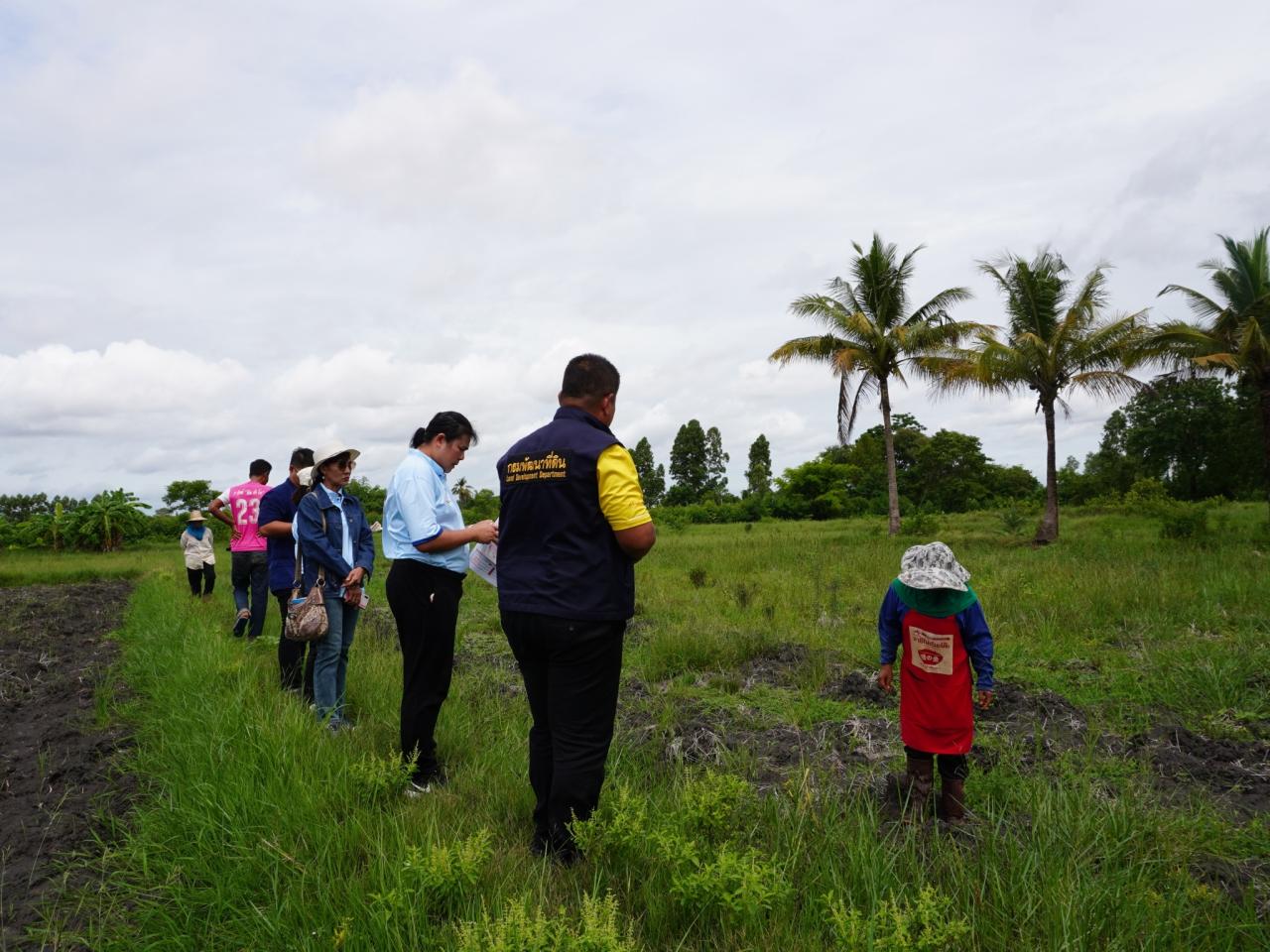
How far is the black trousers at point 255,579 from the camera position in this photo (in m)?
7.39

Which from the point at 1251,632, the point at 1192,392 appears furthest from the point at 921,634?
the point at 1192,392

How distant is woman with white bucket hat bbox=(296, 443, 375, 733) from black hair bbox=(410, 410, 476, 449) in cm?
91

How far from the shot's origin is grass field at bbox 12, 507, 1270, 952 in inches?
92.8

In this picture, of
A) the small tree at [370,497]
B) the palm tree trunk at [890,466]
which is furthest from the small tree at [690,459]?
the palm tree trunk at [890,466]

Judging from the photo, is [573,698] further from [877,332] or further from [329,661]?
[877,332]

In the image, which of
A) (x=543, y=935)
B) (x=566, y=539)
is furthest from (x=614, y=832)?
(x=566, y=539)

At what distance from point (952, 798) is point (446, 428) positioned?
292 centimetres

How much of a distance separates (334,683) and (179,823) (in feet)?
5.18

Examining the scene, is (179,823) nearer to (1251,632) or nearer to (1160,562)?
(1251,632)

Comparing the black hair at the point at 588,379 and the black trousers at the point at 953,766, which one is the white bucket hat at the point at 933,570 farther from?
the black hair at the point at 588,379

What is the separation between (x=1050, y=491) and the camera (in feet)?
65.6

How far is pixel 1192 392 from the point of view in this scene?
43.8 metres

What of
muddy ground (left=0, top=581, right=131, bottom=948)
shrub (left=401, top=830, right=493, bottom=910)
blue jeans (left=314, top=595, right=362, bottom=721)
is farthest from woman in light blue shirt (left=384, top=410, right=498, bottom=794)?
muddy ground (left=0, top=581, right=131, bottom=948)

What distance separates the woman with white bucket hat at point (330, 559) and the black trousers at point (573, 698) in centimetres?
211
